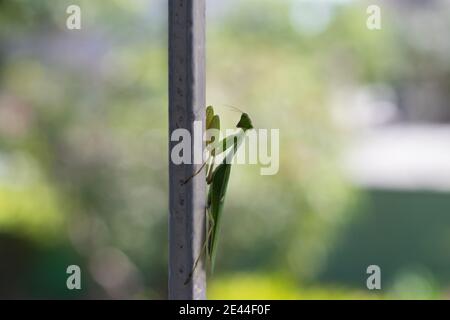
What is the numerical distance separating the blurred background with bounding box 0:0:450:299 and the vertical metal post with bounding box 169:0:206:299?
5.57ft

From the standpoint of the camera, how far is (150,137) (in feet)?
8.70

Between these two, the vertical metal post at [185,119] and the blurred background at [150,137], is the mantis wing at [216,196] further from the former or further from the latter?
the blurred background at [150,137]

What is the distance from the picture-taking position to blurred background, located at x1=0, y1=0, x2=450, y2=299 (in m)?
2.69

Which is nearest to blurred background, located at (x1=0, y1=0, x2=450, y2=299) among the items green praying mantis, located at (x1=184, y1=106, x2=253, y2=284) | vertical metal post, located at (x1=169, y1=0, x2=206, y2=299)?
green praying mantis, located at (x1=184, y1=106, x2=253, y2=284)

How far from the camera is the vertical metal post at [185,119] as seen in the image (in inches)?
33.0

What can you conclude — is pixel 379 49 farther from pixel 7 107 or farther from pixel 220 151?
pixel 220 151

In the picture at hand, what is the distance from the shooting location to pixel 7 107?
9.53 ft

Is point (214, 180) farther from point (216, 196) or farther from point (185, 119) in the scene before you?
point (185, 119)

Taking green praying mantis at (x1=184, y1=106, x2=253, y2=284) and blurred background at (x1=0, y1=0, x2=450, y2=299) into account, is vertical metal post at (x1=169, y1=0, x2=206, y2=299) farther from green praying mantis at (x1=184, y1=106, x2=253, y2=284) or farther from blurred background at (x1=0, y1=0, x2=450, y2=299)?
blurred background at (x1=0, y1=0, x2=450, y2=299)

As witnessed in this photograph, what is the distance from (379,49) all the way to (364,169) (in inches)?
44.7

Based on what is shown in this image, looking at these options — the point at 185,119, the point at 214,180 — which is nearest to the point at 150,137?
the point at 214,180

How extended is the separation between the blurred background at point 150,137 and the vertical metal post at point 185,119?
1699 millimetres

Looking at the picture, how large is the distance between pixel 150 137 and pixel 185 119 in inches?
71.9
